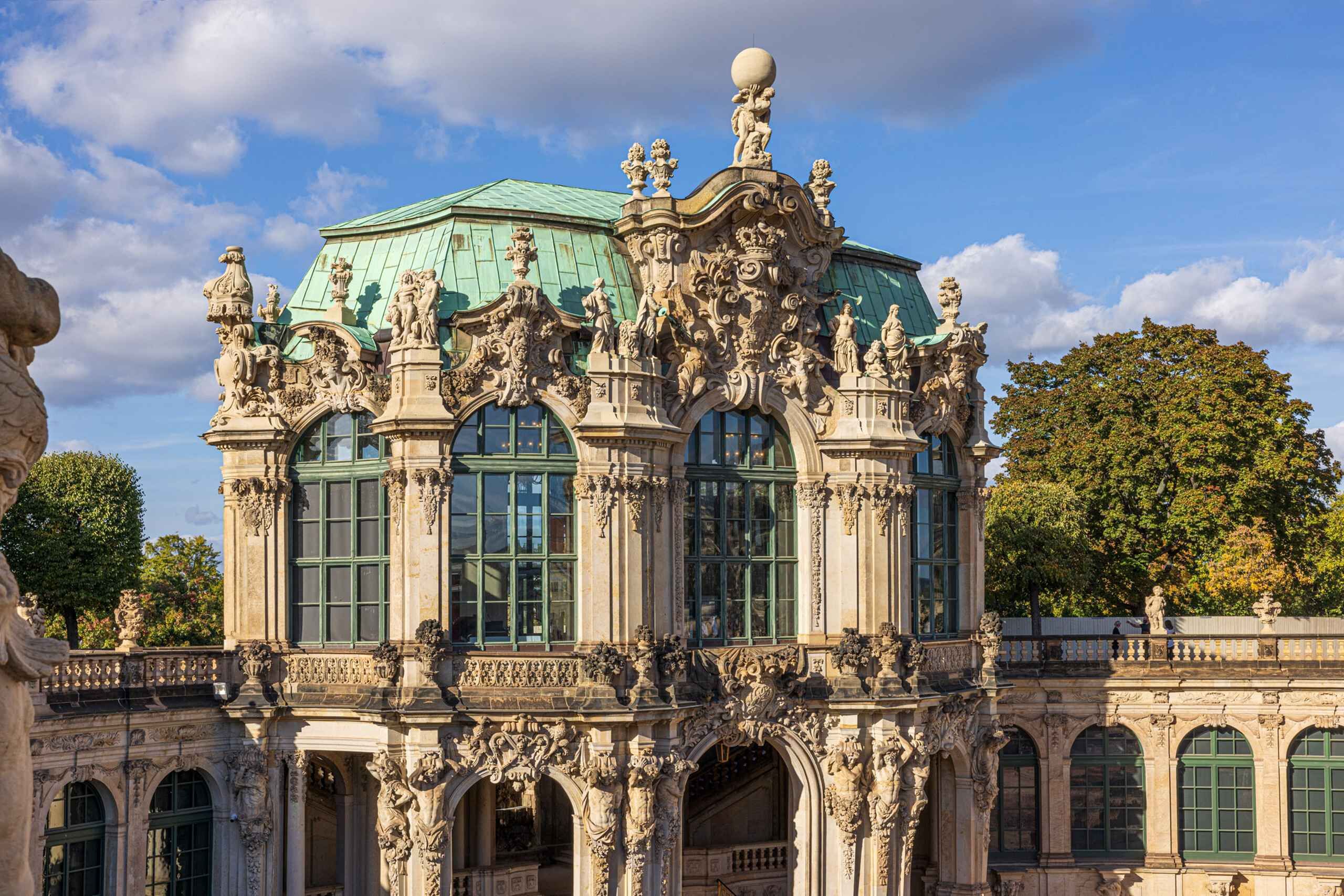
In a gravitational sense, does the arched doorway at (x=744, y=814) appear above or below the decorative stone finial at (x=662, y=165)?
below

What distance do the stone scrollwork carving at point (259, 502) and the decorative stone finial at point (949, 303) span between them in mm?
16320

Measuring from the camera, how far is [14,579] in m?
9.57

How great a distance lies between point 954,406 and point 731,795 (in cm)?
1103

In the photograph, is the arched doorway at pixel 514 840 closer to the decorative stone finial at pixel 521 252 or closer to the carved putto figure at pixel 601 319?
the carved putto figure at pixel 601 319

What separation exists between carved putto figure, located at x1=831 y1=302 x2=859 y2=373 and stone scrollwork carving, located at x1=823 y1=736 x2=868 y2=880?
8256mm

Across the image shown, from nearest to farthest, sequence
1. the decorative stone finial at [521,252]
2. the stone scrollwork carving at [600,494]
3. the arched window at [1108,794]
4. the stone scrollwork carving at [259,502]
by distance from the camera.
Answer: the decorative stone finial at [521,252] → the stone scrollwork carving at [600,494] → the stone scrollwork carving at [259,502] → the arched window at [1108,794]

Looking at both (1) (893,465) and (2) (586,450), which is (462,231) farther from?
(1) (893,465)

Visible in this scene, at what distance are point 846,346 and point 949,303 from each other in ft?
15.4

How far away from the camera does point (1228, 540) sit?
2160 inches

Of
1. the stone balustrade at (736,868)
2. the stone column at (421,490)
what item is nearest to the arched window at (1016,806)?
the stone balustrade at (736,868)

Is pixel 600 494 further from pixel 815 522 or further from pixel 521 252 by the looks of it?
pixel 815 522

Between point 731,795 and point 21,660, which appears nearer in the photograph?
point 21,660

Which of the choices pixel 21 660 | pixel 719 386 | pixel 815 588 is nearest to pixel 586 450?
pixel 719 386

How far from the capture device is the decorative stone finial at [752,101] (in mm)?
38031
